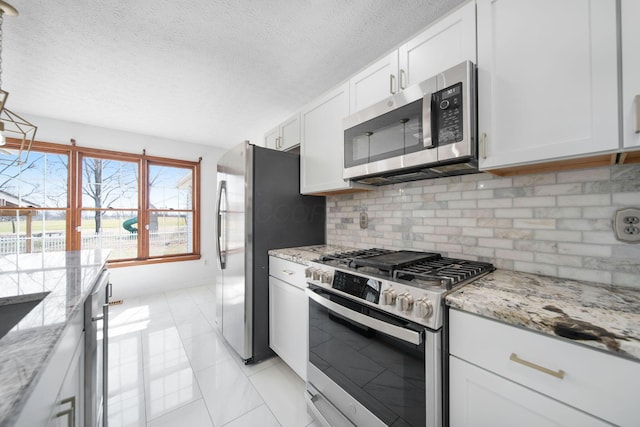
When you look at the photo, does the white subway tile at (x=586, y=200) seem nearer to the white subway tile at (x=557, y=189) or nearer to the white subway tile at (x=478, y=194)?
the white subway tile at (x=557, y=189)

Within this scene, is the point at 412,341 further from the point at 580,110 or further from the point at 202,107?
the point at 202,107

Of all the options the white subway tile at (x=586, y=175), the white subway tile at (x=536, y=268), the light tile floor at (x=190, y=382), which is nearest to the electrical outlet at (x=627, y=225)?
the white subway tile at (x=586, y=175)

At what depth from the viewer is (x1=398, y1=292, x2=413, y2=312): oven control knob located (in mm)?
989

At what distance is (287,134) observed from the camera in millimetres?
2648

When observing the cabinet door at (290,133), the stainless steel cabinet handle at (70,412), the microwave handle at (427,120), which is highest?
the cabinet door at (290,133)

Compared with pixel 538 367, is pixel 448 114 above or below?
above

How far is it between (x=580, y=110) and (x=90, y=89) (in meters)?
3.82

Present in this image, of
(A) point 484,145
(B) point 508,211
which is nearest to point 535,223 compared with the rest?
(B) point 508,211

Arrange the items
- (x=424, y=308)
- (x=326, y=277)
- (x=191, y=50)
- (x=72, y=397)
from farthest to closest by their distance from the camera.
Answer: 1. (x=191, y=50)
2. (x=326, y=277)
3. (x=424, y=308)
4. (x=72, y=397)

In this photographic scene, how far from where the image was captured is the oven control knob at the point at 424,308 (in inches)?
36.4

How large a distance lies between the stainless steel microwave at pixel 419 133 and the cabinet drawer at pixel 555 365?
757 mm

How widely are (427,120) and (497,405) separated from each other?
1.17m

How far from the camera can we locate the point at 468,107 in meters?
1.14

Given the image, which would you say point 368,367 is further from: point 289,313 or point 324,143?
point 324,143
